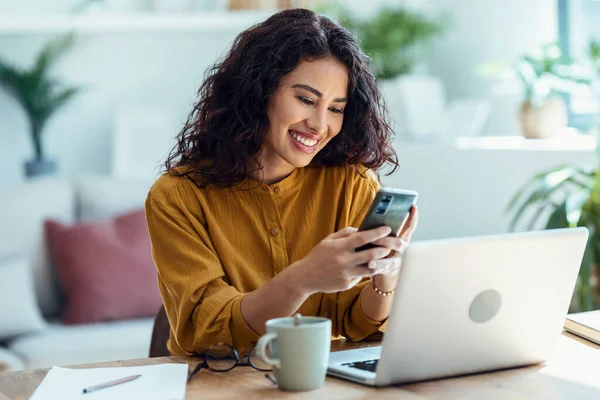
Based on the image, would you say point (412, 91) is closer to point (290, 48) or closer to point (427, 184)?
point (427, 184)

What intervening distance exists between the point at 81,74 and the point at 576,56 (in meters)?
2.20

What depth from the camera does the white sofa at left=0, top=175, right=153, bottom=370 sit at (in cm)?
290

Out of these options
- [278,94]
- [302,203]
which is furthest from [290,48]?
[302,203]

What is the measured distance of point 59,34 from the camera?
4.04 m

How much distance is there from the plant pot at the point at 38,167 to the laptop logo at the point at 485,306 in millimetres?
3020

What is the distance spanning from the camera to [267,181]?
67.9 inches

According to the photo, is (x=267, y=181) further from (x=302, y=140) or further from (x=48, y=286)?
(x=48, y=286)

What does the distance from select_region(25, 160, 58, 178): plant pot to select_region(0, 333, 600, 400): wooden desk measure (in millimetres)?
2653

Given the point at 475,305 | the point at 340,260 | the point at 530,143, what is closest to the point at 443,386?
the point at 475,305

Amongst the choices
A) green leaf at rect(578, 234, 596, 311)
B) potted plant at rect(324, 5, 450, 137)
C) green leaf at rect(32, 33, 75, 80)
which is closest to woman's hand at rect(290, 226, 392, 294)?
green leaf at rect(578, 234, 596, 311)

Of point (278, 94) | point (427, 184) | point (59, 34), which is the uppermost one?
point (59, 34)

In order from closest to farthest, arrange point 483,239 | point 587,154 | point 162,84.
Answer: point 483,239, point 587,154, point 162,84

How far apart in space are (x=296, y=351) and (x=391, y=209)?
229 millimetres

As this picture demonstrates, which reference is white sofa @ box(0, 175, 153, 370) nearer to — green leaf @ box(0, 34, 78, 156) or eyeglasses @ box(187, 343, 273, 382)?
green leaf @ box(0, 34, 78, 156)
